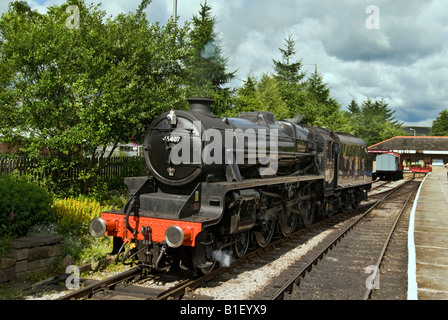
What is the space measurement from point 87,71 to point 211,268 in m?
6.11

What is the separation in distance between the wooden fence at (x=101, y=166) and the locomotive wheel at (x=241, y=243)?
4.96m

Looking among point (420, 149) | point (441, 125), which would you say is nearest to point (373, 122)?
point (420, 149)

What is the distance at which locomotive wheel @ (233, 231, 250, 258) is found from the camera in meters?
7.68

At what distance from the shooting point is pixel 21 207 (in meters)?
6.77

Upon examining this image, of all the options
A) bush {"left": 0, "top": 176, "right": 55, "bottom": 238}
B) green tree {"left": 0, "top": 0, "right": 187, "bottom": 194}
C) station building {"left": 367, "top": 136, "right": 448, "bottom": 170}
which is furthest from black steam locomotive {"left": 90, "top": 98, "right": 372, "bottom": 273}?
station building {"left": 367, "top": 136, "right": 448, "bottom": 170}

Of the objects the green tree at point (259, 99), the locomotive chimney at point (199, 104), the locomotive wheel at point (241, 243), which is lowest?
the locomotive wheel at point (241, 243)

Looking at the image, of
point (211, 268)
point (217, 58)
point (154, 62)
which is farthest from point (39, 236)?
point (217, 58)

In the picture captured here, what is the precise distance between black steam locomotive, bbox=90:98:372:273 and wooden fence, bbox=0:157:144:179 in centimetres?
349

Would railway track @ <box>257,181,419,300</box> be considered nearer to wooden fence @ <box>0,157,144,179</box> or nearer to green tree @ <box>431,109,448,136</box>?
wooden fence @ <box>0,157,144,179</box>

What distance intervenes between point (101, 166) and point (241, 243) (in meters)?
5.71

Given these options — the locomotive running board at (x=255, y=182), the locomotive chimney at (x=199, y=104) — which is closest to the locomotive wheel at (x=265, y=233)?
the locomotive running board at (x=255, y=182)

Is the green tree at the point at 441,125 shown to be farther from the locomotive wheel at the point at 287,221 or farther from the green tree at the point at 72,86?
the green tree at the point at 72,86

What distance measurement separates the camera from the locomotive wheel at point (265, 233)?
8.48 meters

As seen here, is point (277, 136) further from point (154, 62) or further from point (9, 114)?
point (9, 114)
